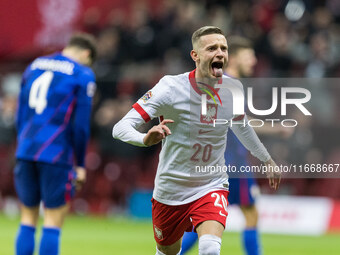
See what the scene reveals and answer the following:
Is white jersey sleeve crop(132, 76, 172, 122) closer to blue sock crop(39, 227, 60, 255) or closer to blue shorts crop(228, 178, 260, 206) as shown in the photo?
blue sock crop(39, 227, 60, 255)

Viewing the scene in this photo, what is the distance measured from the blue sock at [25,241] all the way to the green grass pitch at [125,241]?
2.47 m

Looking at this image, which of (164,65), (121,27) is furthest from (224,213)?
(121,27)

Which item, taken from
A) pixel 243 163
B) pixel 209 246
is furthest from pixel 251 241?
pixel 209 246

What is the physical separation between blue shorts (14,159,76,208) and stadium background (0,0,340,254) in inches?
235

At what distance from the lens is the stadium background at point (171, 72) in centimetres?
1249

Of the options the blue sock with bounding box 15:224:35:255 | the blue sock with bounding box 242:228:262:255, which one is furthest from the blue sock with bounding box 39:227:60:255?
the blue sock with bounding box 242:228:262:255

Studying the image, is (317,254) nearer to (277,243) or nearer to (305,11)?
(277,243)

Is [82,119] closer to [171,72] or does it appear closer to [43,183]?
[43,183]

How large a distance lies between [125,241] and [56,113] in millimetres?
4771

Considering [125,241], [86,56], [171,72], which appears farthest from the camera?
[171,72]

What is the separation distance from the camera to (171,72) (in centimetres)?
1323

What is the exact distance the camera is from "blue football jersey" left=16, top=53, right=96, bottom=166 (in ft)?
20.5

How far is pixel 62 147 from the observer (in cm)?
627

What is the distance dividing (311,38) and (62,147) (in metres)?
8.42
